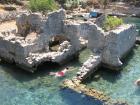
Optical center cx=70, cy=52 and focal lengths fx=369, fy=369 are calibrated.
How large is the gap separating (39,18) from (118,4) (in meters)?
34.7

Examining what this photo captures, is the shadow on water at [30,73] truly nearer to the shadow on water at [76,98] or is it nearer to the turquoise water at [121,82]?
the turquoise water at [121,82]

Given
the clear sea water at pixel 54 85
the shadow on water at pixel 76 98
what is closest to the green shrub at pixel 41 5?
the clear sea water at pixel 54 85

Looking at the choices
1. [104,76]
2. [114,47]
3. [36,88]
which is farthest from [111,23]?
[36,88]

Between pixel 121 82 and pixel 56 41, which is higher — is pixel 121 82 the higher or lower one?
the lower one

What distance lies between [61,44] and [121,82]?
10.3 meters

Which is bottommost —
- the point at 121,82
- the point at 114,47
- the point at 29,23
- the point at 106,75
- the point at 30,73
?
the point at 121,82

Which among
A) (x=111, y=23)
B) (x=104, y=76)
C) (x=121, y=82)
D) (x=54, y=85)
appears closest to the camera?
(x=54, y=85)

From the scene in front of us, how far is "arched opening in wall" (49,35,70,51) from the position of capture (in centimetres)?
5281

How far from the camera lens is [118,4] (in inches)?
3233

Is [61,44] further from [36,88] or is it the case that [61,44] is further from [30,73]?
[36,88]

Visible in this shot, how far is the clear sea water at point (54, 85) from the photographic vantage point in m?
40.1

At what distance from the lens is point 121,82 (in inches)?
1745

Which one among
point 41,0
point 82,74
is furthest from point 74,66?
point 41,0

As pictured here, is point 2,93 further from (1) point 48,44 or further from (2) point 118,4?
(2) point 118,4
